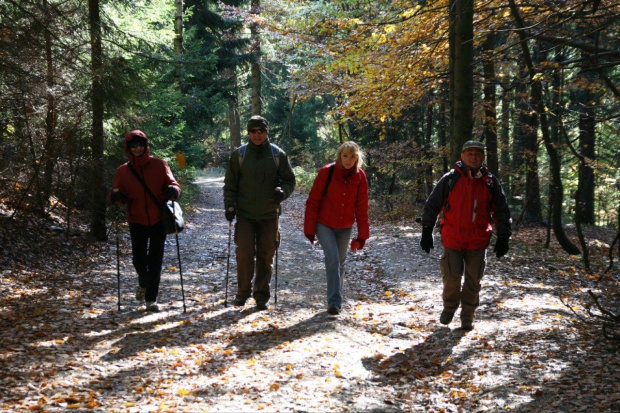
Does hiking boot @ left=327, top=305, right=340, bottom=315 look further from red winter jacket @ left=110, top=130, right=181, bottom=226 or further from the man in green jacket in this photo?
red winter jacket @ left=110, top=130, right=181, bottom=226

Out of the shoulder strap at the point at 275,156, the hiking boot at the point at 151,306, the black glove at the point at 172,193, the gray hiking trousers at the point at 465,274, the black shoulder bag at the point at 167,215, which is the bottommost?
the hiking boot at the point at 151,306

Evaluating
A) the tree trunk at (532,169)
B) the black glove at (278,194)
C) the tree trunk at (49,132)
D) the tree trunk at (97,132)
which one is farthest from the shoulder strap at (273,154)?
the tree trunk at (532,169)

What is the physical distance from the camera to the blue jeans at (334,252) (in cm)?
701

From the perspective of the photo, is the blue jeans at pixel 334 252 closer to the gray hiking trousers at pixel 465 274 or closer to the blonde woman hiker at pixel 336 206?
the blonde woman hiker at pixel 336 206

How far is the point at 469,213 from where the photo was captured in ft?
20.8

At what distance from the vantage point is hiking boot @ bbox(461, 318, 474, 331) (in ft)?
22.2

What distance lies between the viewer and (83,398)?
174 inches

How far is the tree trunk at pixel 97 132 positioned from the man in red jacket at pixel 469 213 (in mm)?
7270

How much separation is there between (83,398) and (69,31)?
830 centimetres

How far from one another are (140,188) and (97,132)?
16.4 feet

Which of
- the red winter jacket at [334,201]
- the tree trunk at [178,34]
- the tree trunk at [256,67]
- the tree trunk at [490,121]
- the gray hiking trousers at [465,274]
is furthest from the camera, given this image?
the tree trunk at [256,67]

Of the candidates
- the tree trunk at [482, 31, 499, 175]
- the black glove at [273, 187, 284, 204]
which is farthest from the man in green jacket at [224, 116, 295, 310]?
the tree trunk at [482, 31, 499, 175]

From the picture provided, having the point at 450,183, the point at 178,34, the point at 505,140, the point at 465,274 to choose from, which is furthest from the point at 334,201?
the point at 505,140

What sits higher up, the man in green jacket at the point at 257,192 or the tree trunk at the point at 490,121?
the tree trunk at the point at 490,121
